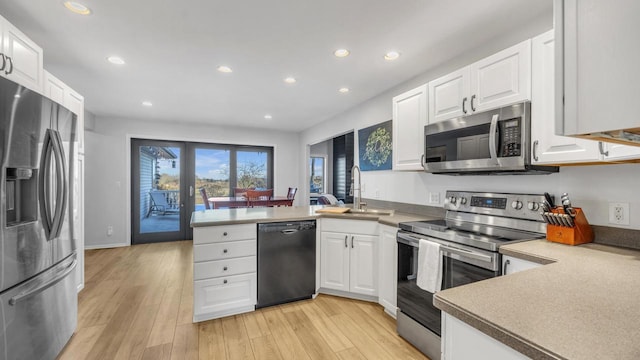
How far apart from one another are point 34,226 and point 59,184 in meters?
0.33

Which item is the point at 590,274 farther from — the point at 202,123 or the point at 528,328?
the point at 202,123

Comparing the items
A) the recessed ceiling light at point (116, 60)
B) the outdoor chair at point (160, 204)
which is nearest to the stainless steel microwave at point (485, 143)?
the recessed ceiling light at point (116, 60)

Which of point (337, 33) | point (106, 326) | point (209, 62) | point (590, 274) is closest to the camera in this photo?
point (590, 274)

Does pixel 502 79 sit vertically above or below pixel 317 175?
above

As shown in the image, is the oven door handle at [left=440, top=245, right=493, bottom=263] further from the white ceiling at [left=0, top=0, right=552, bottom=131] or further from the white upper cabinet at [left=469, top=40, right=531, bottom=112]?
the white ceiling at [left=0, top=0, right=552, bottom=131]

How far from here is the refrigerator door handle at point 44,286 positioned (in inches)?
58.5

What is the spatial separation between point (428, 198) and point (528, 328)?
86.8 inches

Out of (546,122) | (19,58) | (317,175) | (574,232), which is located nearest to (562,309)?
(574,232)

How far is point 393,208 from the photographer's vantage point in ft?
10.9

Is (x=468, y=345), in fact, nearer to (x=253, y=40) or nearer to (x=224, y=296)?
(x=224, y=296)

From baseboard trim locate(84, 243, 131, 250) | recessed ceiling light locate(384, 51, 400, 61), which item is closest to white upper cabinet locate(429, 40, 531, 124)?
recessed ceiling light locate(384, 51, 400, 61)

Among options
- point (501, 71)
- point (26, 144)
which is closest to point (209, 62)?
point (26, 144)

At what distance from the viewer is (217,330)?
2.26m

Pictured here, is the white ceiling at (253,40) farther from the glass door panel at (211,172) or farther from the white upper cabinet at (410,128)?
the glass door panel at (211,172)
